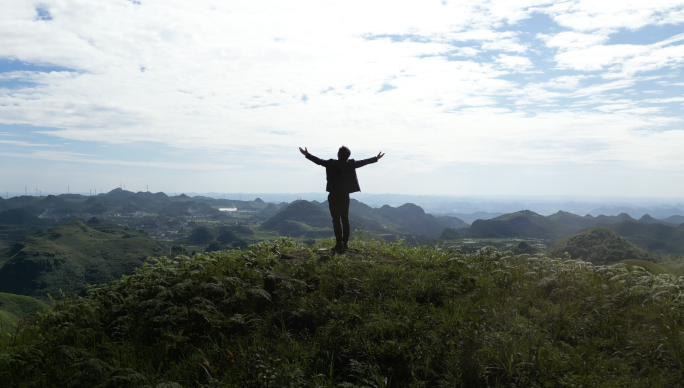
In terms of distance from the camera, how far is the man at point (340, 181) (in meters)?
12.3

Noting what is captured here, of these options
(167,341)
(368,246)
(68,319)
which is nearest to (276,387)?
(167,341)

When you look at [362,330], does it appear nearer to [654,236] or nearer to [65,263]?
[65,263]

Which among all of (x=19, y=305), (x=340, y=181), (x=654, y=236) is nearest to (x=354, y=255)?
(x=340, y=181)

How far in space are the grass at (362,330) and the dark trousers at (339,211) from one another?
2295 millimetres

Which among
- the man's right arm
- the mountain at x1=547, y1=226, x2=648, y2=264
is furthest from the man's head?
the mountain at x1=547, y1=226, x2=648, y2=264

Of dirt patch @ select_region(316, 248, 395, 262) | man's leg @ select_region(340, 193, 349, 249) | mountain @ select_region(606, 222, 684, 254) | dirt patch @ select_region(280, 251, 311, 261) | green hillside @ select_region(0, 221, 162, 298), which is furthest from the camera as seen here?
mountain @ select_region(606, 222, 684, 254)

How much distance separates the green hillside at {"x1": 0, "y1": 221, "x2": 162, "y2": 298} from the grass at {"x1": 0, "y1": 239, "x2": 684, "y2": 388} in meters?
147

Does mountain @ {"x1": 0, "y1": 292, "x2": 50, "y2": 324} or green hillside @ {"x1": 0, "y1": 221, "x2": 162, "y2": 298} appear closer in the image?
mountain @ {"x1": 0, "y1": 292, "x2": 50, "y2": 324}

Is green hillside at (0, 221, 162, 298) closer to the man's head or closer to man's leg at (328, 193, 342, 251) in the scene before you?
man's leg at (328, 193, 342, 251)

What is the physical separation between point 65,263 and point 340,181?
200 m

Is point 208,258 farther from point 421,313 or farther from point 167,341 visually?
point 421,313

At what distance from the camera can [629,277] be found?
8.32 m

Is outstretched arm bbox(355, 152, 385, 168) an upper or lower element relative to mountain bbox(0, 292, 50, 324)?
upper

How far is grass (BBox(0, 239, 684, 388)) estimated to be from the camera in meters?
5.36
